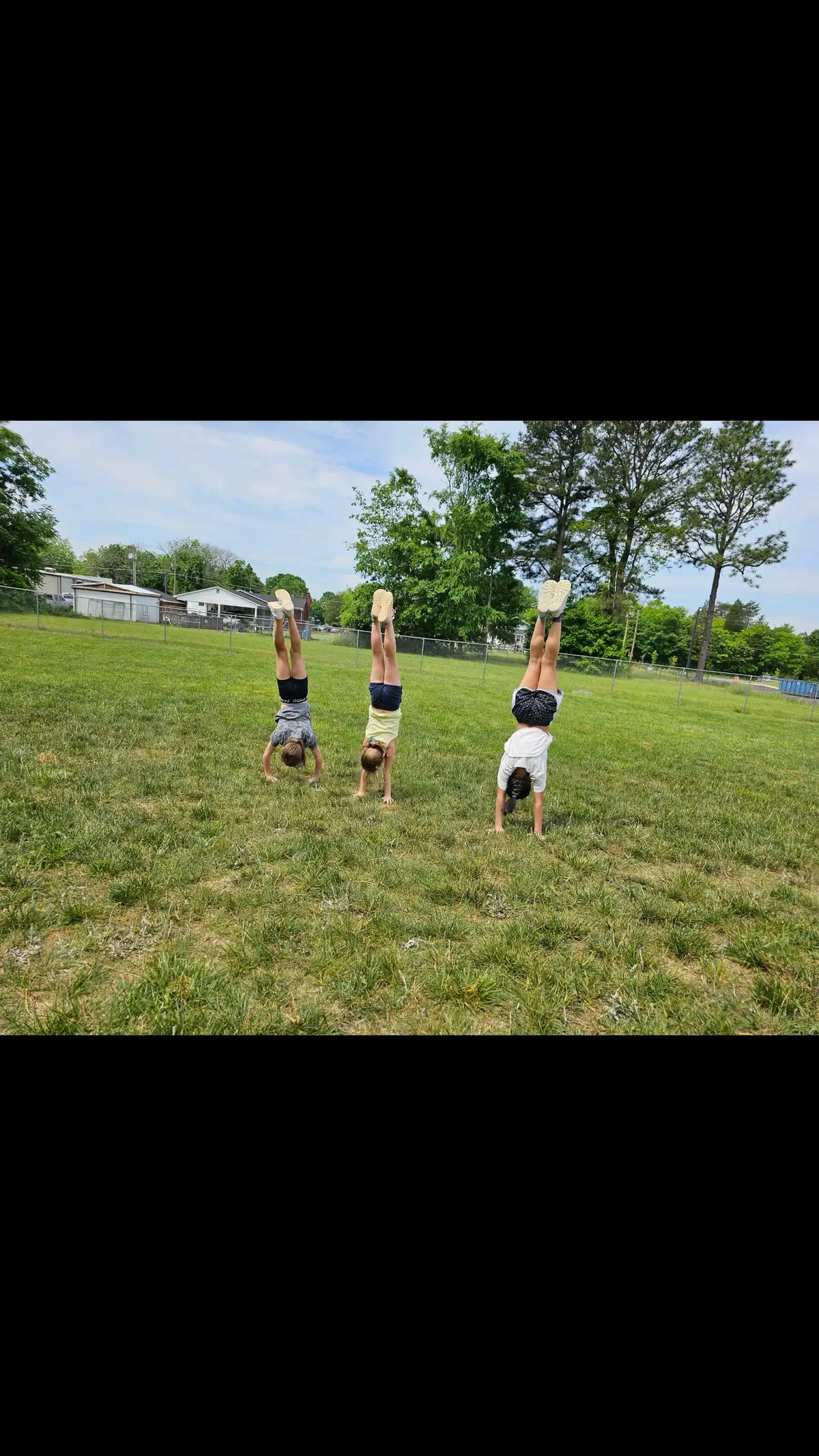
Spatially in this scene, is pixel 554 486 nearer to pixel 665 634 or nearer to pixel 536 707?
pixel 665 634

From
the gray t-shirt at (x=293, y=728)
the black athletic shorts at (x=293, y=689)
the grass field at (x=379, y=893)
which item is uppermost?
the black athletic shorts at (x=293, y=689)

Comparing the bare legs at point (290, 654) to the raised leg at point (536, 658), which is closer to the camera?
the raised leg at point (536, 658)

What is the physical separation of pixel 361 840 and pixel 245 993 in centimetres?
172

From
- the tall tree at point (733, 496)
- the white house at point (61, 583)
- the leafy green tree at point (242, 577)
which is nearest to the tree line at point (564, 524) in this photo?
the tall tree at point (733, 496)

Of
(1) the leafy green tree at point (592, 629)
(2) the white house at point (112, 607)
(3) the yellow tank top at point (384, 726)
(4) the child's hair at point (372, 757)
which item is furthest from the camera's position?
(1) the leafy green tree at point (592, 629)

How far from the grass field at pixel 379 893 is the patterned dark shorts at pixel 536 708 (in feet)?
3.19

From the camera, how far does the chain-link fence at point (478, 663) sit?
56.3 feet

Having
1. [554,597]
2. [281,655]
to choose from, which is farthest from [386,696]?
[554,597]

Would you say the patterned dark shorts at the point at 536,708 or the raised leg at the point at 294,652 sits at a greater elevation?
the raised leg at the point at 294,652

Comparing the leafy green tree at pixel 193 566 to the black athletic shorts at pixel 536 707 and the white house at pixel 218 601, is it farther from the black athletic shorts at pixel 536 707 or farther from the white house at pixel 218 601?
the black athletic shorts at pixel 536 707

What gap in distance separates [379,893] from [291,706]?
2.71 meters

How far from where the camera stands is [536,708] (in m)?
4.41
